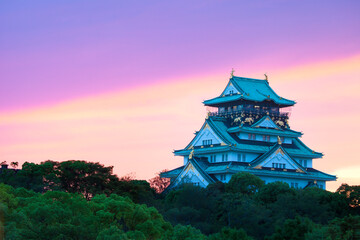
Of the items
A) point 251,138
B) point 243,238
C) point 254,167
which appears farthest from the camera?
point 251,138

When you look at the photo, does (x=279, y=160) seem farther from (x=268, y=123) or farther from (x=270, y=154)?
(x=268, y=123)

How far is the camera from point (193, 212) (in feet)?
262

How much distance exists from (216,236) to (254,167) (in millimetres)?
35014

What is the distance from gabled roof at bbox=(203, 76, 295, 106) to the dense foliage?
692 inches

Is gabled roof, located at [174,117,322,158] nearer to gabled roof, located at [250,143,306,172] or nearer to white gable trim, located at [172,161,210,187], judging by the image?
gabled roof, located at [250,143,306,172]

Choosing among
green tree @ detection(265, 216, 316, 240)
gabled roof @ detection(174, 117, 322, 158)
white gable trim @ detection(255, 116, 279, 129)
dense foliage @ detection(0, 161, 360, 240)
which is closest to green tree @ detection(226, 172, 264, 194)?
dense foliage @ detection(0, 161, 360, 240)

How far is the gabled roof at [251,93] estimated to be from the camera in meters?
106

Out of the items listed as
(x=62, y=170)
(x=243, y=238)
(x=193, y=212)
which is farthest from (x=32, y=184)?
(x=243, y=238)

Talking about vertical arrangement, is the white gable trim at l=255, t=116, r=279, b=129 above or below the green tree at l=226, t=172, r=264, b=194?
above

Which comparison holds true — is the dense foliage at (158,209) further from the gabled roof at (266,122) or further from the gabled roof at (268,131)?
the gabled roof at (266,122)

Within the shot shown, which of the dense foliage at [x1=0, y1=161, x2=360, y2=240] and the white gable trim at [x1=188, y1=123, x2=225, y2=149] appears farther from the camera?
the white gable trim at [x1=188, y1=123, x2=225, y2=149]

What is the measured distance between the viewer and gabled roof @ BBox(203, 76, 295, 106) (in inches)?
4163

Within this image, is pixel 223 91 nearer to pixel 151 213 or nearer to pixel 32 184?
pixel 32 184

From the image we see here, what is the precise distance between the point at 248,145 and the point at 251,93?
28.4 feet
